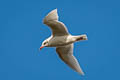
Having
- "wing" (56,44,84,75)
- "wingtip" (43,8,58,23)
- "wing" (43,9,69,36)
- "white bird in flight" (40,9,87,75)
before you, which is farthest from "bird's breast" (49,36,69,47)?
"wingtip" (43,8,58,23)

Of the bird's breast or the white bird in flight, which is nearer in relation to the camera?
the white bird in flight

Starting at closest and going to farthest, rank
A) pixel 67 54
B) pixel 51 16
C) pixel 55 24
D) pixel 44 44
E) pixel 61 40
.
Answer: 1. pixel 51 16
2. pixel 55 24
3. pixel 61 40
4. pixel 44 44
5. pixel 67 54

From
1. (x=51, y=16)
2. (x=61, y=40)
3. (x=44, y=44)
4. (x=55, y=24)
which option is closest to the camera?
(x=51, y=16)

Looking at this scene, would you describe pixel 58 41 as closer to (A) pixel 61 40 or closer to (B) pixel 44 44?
(A) pixel 61 40

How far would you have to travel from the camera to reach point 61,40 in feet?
84.1

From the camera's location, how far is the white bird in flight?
2486 centimetres

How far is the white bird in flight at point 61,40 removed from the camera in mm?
24859

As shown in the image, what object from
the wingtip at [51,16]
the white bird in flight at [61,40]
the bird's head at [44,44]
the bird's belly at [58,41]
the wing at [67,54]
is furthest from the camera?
the wing at [67,54]

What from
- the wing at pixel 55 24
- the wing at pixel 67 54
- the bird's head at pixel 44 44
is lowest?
the wing at pixel 67 54

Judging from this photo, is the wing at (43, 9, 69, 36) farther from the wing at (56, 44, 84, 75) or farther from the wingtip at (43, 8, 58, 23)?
the wing at (56, 44, 84, 75)

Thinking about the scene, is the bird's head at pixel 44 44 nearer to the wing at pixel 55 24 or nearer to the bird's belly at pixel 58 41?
the bird's belly at pixel 58 41

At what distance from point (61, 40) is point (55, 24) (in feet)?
3.41

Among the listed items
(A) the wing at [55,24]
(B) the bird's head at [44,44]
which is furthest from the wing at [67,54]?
(A) the wing at [55,24]

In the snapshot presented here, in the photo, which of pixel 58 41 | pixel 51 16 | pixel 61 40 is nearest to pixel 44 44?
pixel 58 41
